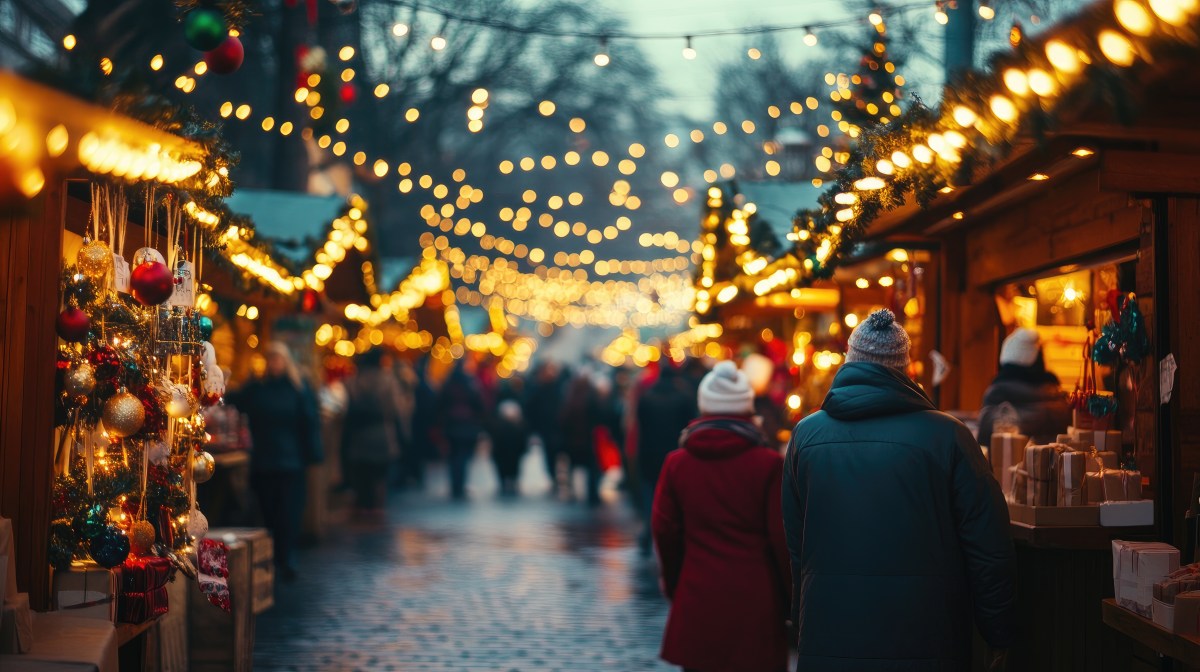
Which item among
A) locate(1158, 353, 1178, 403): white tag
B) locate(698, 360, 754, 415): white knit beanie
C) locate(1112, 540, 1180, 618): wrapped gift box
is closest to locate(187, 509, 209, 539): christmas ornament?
locate(698, 360, 754, 415): white knit beanie

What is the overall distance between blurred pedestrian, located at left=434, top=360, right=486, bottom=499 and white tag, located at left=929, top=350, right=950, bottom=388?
11.2 meters

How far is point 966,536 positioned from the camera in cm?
445

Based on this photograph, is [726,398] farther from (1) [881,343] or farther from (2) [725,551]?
(1) [881,343]

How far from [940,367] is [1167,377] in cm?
335

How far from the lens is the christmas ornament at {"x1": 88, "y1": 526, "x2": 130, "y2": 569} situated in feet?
17.3

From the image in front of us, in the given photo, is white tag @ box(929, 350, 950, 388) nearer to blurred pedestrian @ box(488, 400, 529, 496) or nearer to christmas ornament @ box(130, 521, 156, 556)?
christmas ornament @ box(130, 521, 156, 556)

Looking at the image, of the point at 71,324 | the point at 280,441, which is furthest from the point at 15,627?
the point at 280,441

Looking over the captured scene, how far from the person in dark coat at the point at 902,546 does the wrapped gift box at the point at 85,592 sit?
106 inches

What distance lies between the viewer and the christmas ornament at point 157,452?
5.86m

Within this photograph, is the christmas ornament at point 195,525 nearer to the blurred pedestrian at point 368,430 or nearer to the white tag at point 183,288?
the white tag at point 183,288

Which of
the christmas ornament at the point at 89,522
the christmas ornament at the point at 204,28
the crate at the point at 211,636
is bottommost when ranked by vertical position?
the crate at the point at 211,636

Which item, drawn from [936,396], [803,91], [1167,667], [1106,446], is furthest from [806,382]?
[803,91]

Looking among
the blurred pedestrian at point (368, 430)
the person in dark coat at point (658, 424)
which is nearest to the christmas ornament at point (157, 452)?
the person in dark coat at point (658, 424)

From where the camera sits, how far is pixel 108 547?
17.3ft
